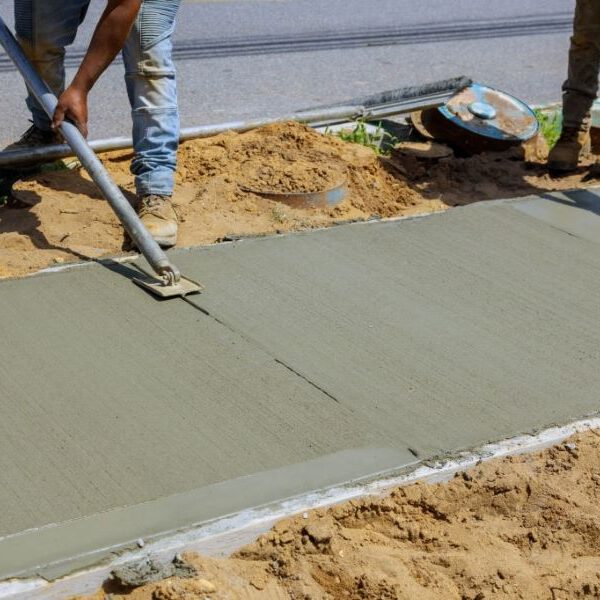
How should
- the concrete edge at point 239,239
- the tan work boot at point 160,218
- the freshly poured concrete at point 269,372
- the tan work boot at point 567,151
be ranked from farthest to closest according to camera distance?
the tan work boot at point 567,151, the tan work boot at point 160,218, the concrete edge at point 239,239, the freshly poured concrete at point 269,372

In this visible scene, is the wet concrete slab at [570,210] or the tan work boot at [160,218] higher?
the tan work boot at [160,218]

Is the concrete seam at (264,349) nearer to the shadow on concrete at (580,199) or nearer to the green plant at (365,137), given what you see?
the shadow on concrete at (580,199)

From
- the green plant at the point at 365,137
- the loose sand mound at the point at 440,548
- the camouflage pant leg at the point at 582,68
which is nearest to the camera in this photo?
the loose sand mound at the point at 440,548

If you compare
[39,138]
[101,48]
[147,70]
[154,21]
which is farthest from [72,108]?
[39,138]

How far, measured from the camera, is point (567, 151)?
240 inches

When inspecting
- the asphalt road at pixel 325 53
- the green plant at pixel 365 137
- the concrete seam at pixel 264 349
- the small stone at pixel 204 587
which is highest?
the small stone at pixel 204 587

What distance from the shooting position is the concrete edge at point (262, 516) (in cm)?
251

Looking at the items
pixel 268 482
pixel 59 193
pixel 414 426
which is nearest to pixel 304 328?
pixel 414 426

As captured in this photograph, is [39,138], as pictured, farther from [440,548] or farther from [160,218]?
[440,548]

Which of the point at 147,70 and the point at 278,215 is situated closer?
the point at 147,70

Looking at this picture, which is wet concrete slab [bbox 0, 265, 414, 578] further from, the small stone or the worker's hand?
the worker's hand

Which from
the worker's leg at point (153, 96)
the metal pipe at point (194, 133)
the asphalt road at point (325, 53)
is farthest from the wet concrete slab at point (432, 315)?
the asphalt road at point (325, 53)

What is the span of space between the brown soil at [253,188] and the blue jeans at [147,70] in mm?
276

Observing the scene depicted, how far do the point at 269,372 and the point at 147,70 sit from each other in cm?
170
